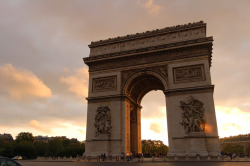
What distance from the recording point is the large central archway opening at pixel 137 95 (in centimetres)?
2767

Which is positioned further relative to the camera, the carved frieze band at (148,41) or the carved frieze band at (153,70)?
the carved frieze band at (148,41)

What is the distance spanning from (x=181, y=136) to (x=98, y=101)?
10.7 meters

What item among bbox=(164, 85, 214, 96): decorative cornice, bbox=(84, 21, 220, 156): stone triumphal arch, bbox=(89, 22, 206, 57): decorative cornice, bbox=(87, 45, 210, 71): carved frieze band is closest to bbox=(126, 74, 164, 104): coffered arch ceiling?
bbox=(84, 21, 220, 156): stone triumphal arch

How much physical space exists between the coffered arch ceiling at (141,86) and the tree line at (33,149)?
3606 cm

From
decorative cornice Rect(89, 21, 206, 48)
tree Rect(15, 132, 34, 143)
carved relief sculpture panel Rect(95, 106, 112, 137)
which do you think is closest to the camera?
carved relief sculpture panel Rect(95, 106, 112, 137)

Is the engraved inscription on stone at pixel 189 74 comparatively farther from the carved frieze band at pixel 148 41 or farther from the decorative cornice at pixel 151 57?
the carved frieze band at pixel 148 41

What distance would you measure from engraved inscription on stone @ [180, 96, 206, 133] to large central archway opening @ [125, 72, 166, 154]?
506 cm

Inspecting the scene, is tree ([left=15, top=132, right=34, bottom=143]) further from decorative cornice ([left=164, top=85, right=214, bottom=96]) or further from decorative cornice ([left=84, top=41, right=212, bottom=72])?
decorative cornice ([left=164, top=85, right=214, bottom=96])

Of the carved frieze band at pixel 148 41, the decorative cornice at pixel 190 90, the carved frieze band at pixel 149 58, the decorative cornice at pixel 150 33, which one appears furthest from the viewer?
the decorative cornice at pixel 150 33

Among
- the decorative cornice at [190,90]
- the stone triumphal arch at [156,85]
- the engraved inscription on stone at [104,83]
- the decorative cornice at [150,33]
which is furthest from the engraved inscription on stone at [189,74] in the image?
the engraved inscription on stone at [104,83]

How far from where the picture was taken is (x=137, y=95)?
1251 inches

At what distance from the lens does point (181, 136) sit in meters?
22.7

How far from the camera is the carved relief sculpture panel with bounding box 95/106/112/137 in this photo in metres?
25.8

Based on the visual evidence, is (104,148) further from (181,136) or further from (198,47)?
(198,47)
